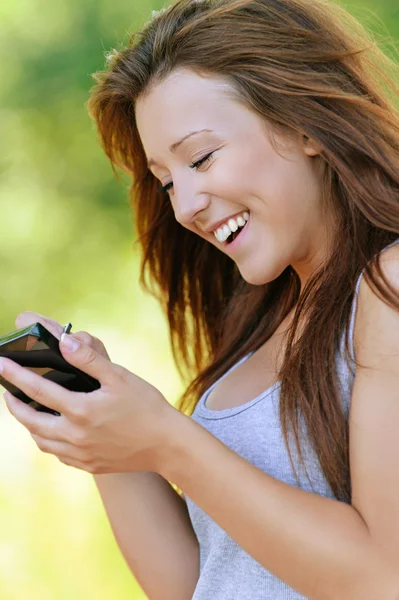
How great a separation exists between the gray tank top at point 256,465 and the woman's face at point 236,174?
0.63 feet

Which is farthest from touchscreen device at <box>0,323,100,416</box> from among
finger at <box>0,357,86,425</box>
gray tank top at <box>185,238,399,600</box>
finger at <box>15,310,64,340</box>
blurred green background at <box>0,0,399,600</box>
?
blurred green background at <box>0,0,399,600</box>

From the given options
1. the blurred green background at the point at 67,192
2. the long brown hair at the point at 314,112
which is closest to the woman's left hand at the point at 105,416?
the long brown hair at the point at 314,112

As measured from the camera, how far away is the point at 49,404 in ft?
4.08

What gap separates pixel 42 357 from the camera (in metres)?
1.27

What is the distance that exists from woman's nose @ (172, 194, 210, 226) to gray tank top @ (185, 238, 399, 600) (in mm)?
320

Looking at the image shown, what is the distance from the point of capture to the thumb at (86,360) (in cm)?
121

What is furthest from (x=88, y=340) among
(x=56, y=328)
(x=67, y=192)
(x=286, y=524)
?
(x=67, y=192)

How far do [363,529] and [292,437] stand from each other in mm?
222

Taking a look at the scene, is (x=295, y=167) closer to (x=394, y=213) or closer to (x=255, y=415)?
(x=394, y=213)

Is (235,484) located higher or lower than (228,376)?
lower

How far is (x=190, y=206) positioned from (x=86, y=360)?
410 millimetres

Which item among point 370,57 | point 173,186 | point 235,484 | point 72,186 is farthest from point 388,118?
point 72,186

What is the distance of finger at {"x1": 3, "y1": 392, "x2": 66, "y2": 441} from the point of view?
1.27 meters

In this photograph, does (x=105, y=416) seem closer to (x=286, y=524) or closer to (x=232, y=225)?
(x=286, y=524)
